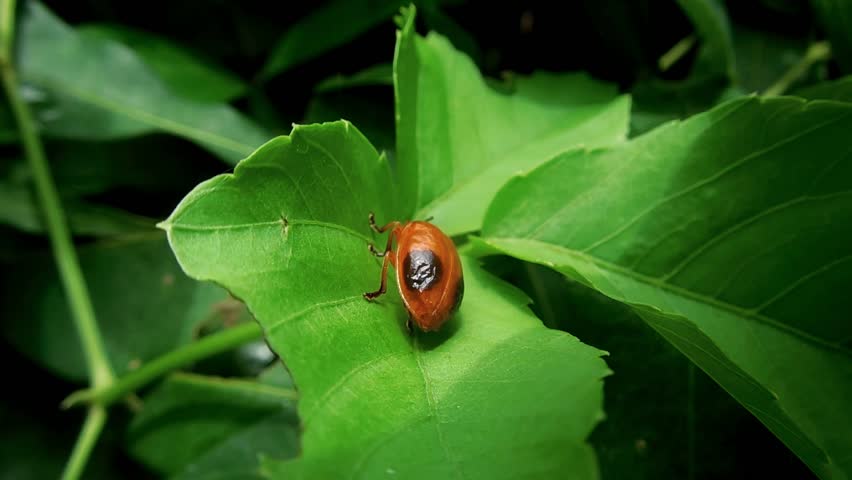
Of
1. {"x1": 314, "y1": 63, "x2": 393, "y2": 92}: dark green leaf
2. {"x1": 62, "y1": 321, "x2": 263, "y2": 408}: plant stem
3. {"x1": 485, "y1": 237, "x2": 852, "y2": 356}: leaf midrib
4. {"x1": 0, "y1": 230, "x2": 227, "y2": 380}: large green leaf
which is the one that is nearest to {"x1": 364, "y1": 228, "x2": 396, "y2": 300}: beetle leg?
{"x1": 485, "y1": 237, "x2": 852, "y2": 356}: leaf midrib

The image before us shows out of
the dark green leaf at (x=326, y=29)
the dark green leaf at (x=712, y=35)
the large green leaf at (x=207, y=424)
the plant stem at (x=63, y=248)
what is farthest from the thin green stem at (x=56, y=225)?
the dark green leaf at (x=712, y=35)

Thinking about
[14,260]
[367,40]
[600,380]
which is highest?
[14,260]

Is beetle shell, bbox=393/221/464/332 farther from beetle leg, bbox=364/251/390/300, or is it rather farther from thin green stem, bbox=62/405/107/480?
thin green stem, bbox=62/405/107/480

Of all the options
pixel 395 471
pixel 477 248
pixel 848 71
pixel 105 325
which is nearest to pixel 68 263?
pixel 105 325

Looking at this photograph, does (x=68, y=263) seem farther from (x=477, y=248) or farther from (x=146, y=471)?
(x=477, y=248)

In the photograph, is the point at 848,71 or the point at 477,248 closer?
the point at 477,248

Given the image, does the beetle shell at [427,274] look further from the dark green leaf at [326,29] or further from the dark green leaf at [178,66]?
the dark green leaf at [178,66]

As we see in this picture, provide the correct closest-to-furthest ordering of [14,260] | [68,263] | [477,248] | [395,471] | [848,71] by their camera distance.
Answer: [395,471]
[477,248]
[848,71]
[68,263]
[14,260]
